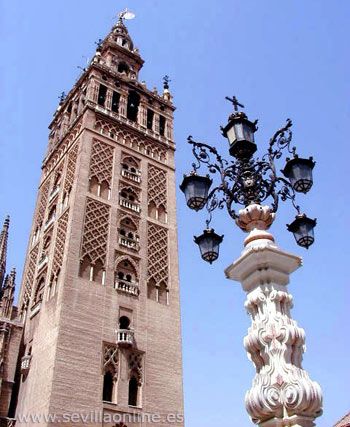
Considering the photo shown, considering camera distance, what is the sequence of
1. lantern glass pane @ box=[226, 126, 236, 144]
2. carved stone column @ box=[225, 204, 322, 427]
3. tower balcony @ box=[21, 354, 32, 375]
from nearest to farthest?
carved stone column @ box=[225, 204, 322, 427], lantern glass pane @ box=[226, 126, 236, 144], tower balcony @ box=[21, 354, 32, 375]

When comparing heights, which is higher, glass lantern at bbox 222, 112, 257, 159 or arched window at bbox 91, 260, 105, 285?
arched window at bbox 91, 260, 105, 285

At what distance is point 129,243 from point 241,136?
12.7m

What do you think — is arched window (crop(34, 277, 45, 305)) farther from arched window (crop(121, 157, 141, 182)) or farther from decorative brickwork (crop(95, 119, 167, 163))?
decorative brickwork (crop(95, 119, 167, 163))

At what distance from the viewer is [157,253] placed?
18.4 m

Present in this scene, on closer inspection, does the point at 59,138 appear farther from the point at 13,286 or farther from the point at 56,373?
the point at 56,373

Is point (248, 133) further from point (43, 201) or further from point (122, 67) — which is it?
point (122, 67)

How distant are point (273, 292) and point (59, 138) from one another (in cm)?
2082

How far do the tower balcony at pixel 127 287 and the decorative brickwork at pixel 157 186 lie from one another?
4.40 metres

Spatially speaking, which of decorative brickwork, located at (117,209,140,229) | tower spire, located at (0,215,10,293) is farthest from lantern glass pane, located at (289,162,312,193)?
tower spire, located at (0,215,10,293)

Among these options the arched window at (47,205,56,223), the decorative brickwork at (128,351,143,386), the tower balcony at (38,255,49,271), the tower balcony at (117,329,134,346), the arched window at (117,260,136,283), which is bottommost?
the decorative brickwork at (128,351,143,386)

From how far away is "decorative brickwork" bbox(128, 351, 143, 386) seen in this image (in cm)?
1473

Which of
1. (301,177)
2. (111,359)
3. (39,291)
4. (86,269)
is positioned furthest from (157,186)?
(301,177)

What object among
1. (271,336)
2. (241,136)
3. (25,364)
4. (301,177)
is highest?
(25,364)

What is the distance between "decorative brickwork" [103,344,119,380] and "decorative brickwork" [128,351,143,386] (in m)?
0.49
